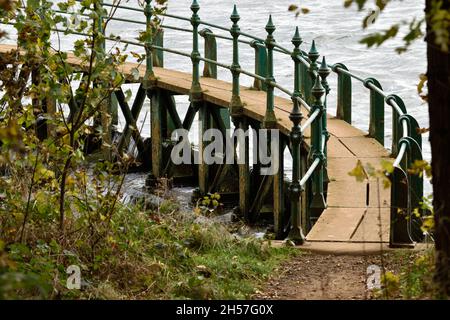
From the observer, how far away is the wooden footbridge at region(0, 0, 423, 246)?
9.55 m

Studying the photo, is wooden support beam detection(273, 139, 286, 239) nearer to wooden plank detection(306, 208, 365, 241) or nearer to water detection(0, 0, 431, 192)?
wooden plank detection(306, 208, 365, 241)

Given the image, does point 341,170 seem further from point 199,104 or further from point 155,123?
point 155,123

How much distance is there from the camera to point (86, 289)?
24.3ft

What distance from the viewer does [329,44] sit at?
105 ft

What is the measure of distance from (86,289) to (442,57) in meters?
2.69

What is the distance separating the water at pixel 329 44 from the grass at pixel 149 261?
1535cm

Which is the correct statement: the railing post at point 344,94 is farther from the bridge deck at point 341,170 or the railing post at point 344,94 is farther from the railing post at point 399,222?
the railing post at point 399,222

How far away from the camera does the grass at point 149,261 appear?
7.41 m

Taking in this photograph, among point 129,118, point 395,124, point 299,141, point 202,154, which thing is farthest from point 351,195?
point 129,118

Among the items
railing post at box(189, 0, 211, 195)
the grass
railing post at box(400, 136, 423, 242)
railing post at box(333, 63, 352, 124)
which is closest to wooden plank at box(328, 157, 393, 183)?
railing post at box(400, 136, 423, 242)

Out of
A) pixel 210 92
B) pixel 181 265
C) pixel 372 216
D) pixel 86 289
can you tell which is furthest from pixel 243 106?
pixel 86 289

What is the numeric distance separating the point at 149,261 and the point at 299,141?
213cm
